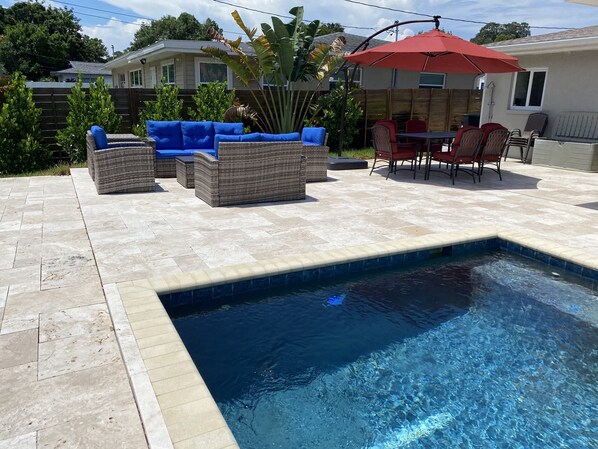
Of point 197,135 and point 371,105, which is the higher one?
point 371,105

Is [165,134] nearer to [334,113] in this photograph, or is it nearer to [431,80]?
[334,113]

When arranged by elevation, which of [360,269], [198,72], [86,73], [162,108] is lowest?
[360,269]

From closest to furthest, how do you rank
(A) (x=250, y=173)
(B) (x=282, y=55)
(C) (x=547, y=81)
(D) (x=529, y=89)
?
1. (A) (x=250, y=173)
2. (B) (x=282, y=55)
3. (C) (x=547, y=81)
4. (D) (x=529, y=89)

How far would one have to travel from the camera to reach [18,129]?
9211mm

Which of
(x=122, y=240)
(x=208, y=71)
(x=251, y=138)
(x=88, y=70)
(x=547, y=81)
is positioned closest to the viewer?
(x=122, y=240)

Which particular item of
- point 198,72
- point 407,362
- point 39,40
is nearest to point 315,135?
point 407,362

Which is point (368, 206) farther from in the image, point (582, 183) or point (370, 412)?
point (582, 183)

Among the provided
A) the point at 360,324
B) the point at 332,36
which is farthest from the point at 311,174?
the point at 332,36

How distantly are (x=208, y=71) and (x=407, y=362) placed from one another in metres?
14.7

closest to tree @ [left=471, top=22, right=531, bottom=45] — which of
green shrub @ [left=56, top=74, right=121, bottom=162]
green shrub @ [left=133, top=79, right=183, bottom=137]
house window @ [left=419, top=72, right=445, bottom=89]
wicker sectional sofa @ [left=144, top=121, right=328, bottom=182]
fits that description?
house window @ [left=419, top=72, right=445, bottom=89]

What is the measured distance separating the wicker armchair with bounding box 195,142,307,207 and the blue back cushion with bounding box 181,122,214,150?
2101 mm

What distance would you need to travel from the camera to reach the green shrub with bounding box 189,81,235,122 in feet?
35.8

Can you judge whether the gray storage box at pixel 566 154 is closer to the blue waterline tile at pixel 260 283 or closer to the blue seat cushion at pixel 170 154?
the blue seat cushion at pixel 170 154

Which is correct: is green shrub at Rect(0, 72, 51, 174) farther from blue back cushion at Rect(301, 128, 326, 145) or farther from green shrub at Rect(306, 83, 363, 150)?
green shrub at Rect(306, 83, 363, 150)
